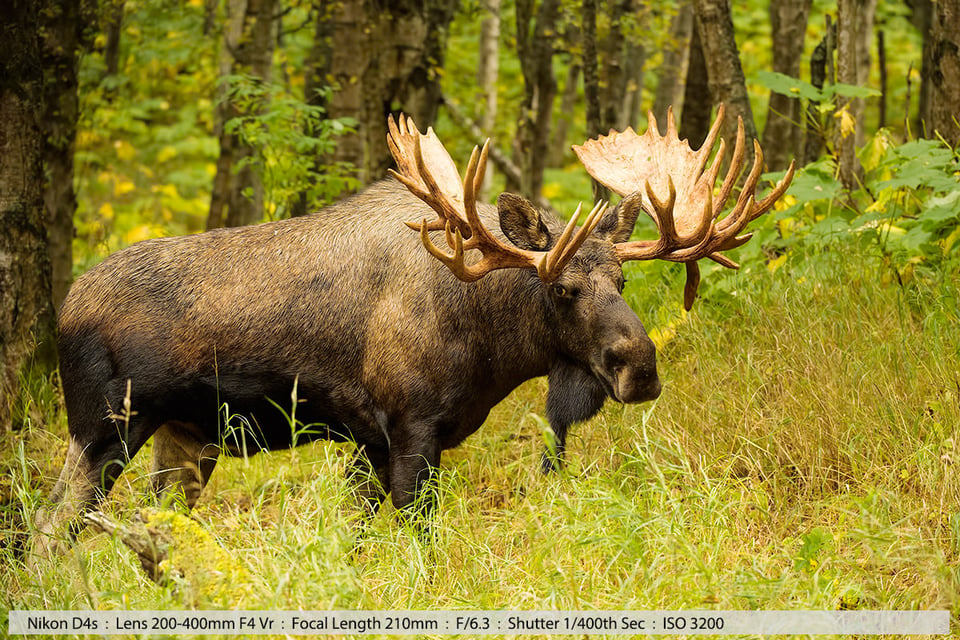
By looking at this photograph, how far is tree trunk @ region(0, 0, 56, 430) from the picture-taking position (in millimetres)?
5602

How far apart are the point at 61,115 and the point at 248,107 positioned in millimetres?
2731

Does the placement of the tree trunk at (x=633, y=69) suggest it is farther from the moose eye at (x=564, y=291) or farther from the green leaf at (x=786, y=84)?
the moose eye at (x=564, y=291)

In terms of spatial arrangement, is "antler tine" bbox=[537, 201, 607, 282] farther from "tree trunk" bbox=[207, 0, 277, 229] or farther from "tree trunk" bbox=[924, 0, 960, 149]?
"tree trunk" bbox=[207, 0, 277, 229]

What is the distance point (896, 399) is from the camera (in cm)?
454

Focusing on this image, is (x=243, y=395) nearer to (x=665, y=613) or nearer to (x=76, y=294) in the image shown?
(x=76, y=294)

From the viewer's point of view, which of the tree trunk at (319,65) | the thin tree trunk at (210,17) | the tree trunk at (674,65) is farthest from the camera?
the tree trunk at (674,65)

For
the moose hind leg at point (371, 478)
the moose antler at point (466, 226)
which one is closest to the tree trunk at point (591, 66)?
the moose antler at point (466, 226)

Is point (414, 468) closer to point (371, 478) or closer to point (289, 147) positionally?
point (371, 478)

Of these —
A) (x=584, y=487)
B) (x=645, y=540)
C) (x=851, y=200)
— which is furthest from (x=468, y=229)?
(x=851, y=200)

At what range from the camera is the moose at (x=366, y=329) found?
4.43m

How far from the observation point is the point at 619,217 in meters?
A: 4.56

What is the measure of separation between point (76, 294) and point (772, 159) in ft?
19.5

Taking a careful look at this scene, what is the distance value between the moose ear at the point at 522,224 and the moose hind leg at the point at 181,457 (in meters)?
1.68

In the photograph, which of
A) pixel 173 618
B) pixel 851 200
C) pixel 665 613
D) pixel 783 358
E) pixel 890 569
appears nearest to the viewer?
pixel 173 618
